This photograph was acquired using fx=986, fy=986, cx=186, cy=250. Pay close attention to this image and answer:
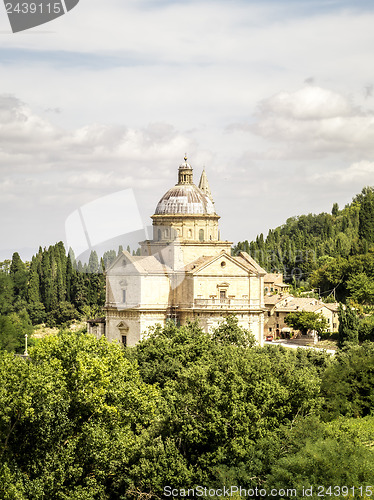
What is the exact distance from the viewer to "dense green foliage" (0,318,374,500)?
2377cm

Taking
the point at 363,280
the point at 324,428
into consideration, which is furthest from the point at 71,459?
the point at 363,280

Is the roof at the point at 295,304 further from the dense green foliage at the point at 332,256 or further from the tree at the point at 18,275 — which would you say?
the tree at the point at 18,275

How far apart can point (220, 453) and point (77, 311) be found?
193 feet

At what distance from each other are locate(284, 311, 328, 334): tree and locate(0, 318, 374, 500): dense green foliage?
36.0 m

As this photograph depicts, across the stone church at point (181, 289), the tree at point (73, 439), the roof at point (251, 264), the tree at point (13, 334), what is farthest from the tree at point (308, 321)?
the tree at point (73, 439)

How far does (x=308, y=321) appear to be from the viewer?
6378cm

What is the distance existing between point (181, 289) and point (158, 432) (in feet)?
84.3

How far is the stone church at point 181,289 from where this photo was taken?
5062 cm

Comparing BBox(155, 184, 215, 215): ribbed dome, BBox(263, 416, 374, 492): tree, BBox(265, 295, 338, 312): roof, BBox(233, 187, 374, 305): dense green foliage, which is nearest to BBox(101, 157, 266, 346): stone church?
BBox(155, 184, 215, 215): ribbed dome

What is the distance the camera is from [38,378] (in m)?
25.4

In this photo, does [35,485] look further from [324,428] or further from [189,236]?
[189,236]

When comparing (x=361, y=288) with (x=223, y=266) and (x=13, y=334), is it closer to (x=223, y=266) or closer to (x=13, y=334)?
(x=223, y=266)

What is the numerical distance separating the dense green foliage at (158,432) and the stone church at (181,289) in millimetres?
22485

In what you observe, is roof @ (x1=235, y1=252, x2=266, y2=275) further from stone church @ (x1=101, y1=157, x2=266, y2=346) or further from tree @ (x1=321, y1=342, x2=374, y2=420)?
tree @ (x1=321, y1=342, x2=374, y2=420)
